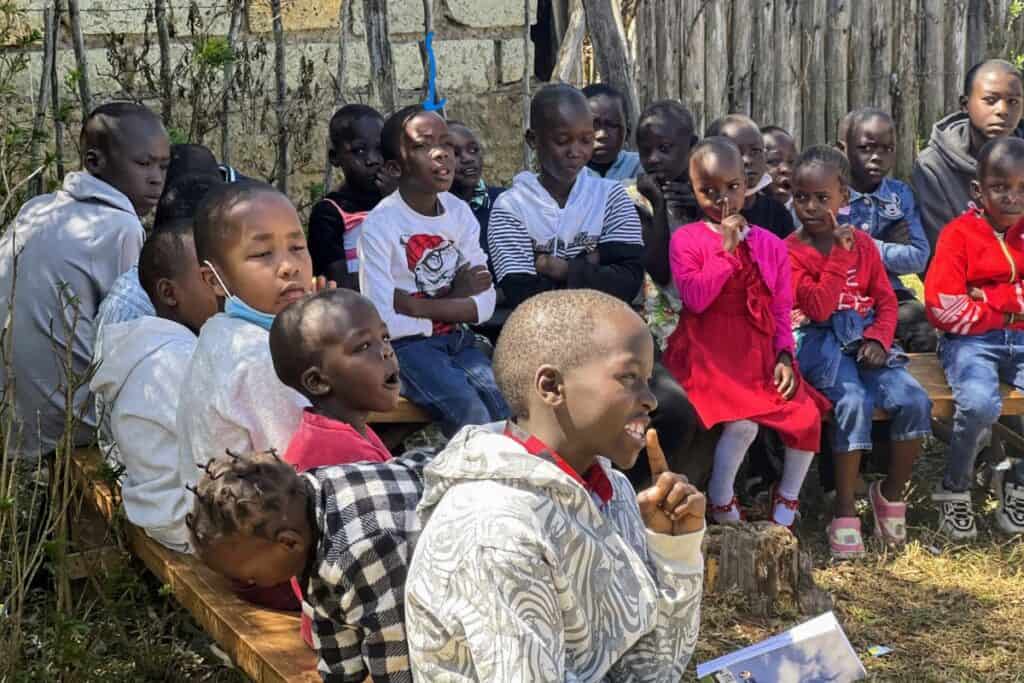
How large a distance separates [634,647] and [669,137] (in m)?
3.53

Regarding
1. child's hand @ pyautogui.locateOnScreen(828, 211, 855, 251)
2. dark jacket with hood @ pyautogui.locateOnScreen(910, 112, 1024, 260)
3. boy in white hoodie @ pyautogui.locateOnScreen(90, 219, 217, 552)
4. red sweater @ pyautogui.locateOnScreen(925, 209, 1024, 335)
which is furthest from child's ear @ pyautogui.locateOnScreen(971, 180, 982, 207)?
boy in white hoodie @ pyautogui.locateOnScreen(90, 219, 217, 552)

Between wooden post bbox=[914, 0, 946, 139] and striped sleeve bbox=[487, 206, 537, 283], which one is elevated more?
wooden post bbox=[914, 0, 946, 139]

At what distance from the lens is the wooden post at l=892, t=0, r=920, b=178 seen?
9.68 m

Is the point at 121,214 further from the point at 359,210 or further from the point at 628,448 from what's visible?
the point at 628,448

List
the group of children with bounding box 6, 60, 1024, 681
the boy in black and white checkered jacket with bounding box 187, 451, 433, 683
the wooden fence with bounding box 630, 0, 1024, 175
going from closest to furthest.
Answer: the group of children with bounding box 6, 60, 1024, 681
the boy in black and white checkered jacket with bounding box 187, 451, 433, 683
the wooden fence with bounding box 630, 0, 1024, 175

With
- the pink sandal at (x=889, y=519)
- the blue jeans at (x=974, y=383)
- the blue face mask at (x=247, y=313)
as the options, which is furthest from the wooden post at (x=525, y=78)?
the blue face mask at (x=247, y=313)

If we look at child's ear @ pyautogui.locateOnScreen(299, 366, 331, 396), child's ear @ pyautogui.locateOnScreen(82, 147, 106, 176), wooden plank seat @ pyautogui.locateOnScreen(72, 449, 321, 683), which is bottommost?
wooden plank seat @ pyautogui.locateOnScreen(72, 449, 321, 683)

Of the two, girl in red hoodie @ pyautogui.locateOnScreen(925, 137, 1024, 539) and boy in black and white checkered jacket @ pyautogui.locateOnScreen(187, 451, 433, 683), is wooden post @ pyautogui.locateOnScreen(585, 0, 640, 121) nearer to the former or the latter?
girl in red hoodie @ pyautogui.locateOnScreen(925, 137, 1024, 539)

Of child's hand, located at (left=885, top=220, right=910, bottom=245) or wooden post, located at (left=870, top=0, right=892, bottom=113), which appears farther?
wooden post, located at (left=870, top=0, right=892, bottom=113)

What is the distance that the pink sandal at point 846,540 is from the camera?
5.55 meters

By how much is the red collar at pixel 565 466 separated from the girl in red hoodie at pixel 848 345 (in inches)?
119

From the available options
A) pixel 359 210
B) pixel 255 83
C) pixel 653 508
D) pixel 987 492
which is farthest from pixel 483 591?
pixel 255 83

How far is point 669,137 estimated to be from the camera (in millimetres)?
5910

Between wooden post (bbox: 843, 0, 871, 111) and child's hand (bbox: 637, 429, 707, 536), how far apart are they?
7392 mm
